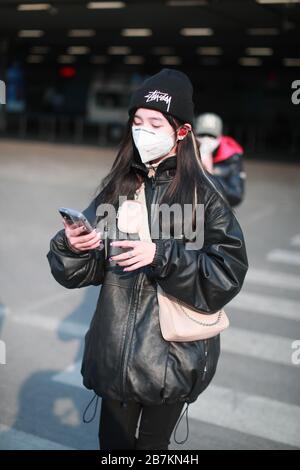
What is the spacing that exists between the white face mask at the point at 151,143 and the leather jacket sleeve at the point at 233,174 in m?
3.06

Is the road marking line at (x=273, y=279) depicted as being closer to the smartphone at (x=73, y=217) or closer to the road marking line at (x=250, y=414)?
the road marking line at (x=250, y=414)

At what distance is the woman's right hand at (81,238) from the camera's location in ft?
7.29

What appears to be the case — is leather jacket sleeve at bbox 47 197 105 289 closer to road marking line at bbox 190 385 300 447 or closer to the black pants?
the black pants

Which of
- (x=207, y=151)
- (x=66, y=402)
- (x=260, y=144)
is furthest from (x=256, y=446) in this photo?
(x=260, y=144)

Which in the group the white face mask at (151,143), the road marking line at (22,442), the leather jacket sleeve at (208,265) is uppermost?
the white face mask at (151,143)

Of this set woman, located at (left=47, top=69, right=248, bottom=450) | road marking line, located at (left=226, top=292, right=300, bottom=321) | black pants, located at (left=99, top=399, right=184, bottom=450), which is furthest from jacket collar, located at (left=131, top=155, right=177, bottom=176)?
road marking line, located at (left=226, top=292, right=300, bottom=321)

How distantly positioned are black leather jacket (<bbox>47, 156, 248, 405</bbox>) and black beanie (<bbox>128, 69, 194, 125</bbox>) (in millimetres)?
310

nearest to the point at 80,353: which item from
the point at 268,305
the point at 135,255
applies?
the point at 268,305

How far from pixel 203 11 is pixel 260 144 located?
1444cm

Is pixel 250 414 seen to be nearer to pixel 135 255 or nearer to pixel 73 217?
pixel 135 255

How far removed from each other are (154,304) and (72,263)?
1.18 feet

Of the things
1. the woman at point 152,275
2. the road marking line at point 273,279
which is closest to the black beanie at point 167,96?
the woman at point 152,275

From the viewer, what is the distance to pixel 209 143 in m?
5.71
